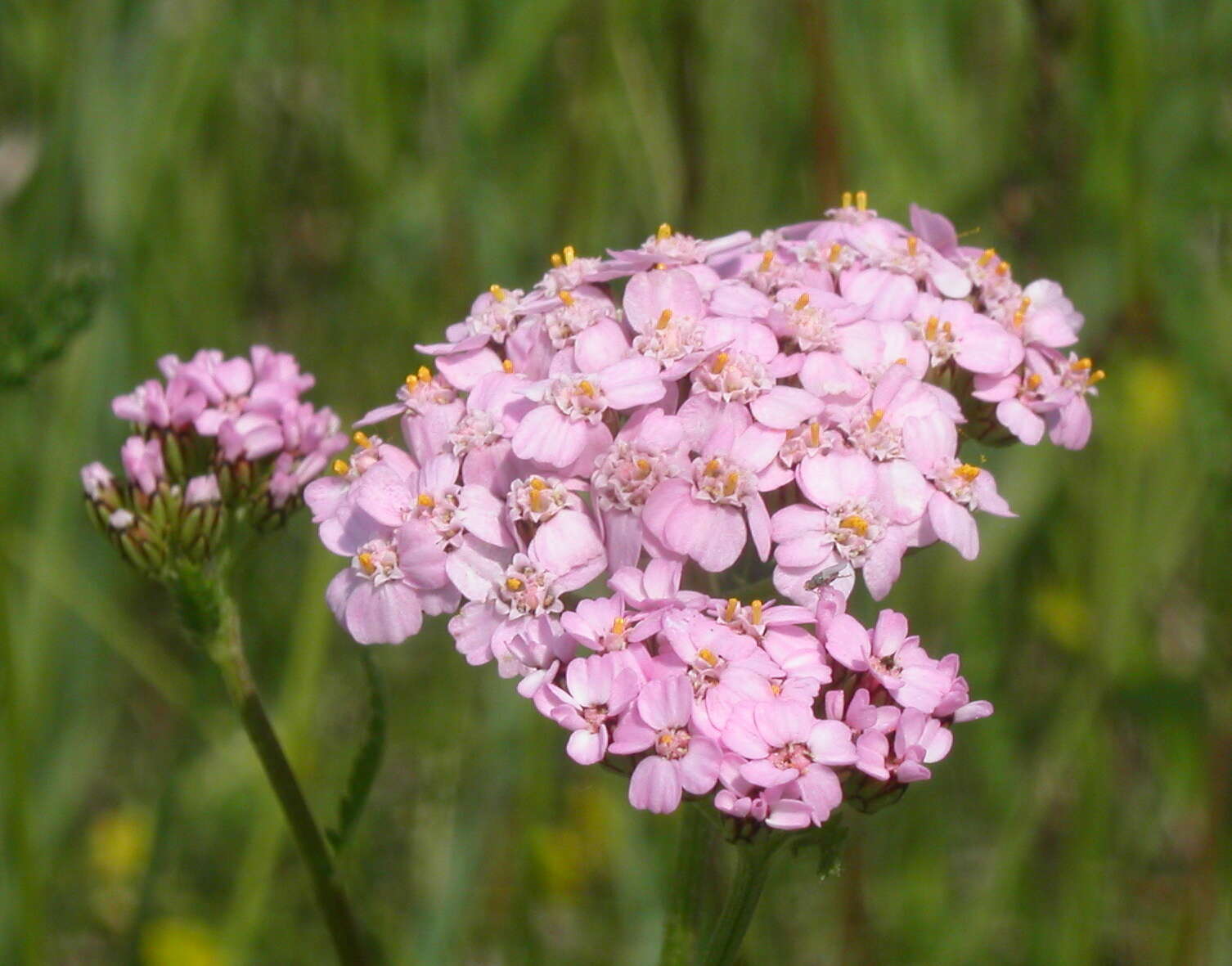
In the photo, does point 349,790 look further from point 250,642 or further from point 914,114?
point 914,114

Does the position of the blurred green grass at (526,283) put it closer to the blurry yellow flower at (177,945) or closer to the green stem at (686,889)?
the blurry yellow flower at (177,945)

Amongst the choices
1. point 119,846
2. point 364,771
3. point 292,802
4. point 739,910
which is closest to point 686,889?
point 739,910

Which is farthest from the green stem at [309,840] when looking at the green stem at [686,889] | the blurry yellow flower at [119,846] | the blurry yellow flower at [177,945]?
the blurry yellow flower at [119,846]

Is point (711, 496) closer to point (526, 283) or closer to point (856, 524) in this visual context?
point (856, 524)

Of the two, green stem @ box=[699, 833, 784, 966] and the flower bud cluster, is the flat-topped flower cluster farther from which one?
the flower bud cluster

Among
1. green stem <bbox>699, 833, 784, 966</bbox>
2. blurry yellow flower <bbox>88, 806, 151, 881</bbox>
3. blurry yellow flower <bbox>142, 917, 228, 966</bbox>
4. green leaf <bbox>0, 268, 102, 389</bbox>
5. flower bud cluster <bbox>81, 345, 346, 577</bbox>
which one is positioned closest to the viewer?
green stem <bbox>699, 833, 784, 966</bbox>

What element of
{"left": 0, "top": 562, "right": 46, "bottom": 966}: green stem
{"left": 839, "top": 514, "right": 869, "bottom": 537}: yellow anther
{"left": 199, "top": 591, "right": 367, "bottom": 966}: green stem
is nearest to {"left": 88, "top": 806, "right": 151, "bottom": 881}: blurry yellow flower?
{"left": 0, "top": 562, "right": 46, "bottom": 966}: green stem
